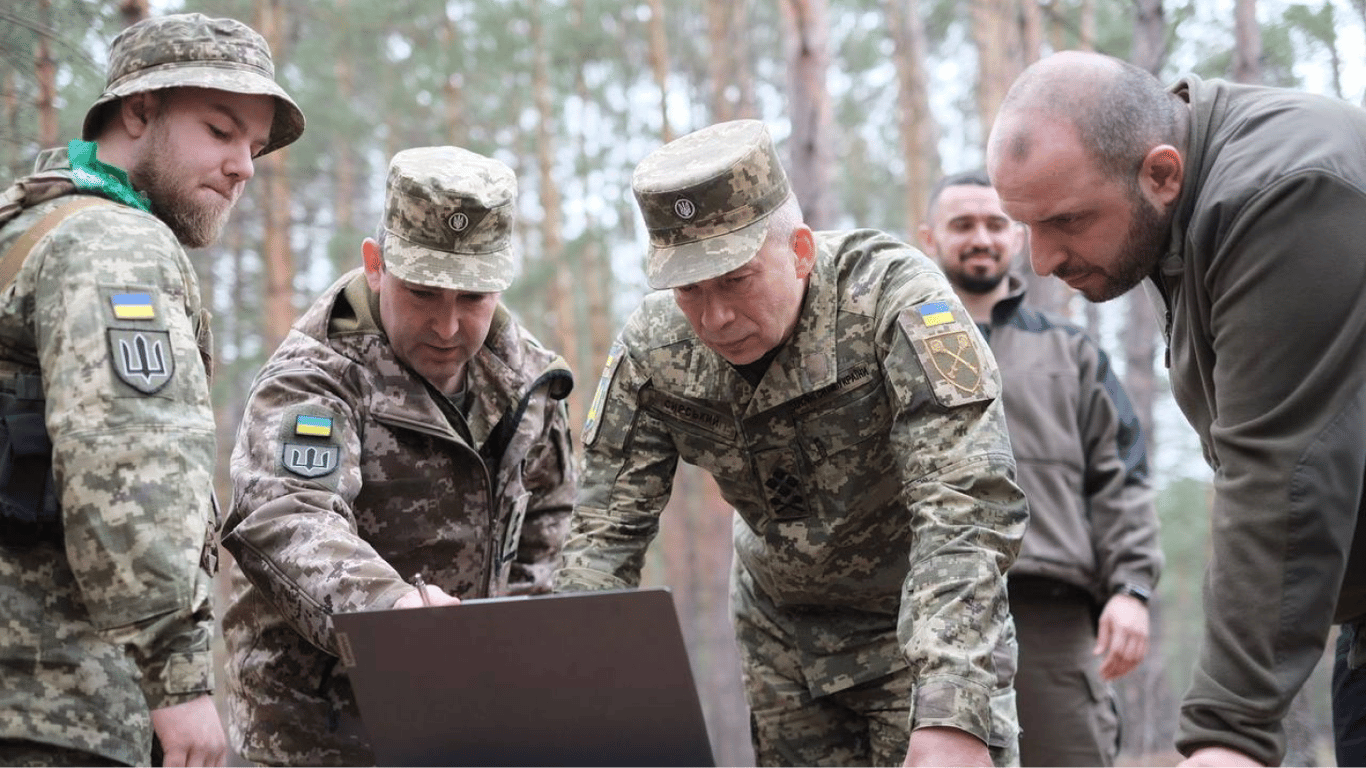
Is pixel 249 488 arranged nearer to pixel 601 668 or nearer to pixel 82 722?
pixel 82 722

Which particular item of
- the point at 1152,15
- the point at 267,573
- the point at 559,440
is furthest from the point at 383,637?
the point at 1152,15

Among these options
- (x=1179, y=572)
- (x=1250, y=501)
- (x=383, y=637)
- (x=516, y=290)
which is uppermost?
(x=1250, y=501)

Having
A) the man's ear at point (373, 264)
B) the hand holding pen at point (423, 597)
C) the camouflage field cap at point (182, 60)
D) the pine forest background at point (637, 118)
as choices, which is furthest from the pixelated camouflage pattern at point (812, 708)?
the pine forest background at point (637, 118)

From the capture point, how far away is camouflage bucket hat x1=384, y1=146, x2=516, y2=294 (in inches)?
138

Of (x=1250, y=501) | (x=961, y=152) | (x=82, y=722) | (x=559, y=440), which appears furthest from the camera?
(x=961, y=152)

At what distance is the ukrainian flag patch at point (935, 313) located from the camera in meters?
3.02

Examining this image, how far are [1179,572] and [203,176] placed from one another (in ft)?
76.1

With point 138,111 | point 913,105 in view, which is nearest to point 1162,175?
point 138,111

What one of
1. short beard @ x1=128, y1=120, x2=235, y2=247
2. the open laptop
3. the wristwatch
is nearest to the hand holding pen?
the open laptop

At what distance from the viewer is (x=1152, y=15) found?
24.7 ft

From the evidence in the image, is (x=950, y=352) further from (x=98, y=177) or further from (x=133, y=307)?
(x=98, y=177)

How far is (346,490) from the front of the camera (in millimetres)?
3408

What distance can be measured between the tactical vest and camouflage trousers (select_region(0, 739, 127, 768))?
0.39 metres

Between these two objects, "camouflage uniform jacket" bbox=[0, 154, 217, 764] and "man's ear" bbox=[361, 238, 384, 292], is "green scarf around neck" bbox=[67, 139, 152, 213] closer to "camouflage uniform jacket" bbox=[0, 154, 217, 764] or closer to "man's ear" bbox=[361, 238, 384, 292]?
"camouflage uniform jacket" bbox=[0, 154, 217, 764]
